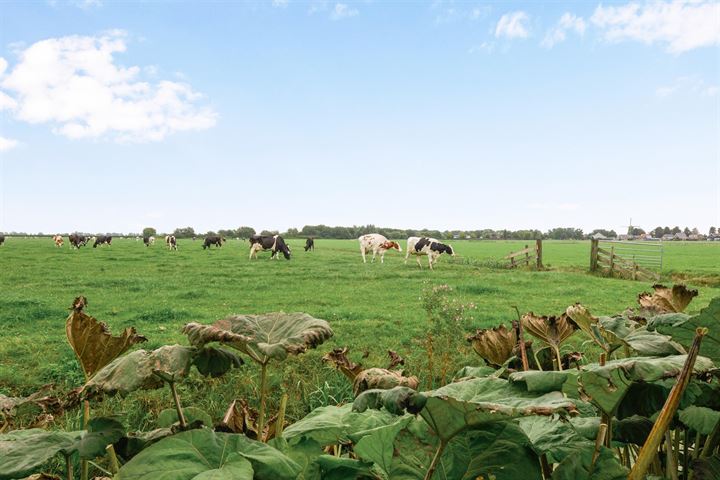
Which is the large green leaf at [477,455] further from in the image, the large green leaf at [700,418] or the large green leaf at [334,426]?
the large green leaf at [700,418]

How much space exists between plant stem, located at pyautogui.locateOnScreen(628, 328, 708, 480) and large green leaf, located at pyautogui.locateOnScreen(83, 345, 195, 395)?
835mm

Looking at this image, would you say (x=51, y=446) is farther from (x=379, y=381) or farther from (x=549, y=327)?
(x=549, y=327)

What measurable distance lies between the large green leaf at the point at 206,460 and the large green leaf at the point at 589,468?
0.49 metres

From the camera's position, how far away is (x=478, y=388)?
895mm

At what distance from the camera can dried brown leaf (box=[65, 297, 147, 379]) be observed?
105 centimetres

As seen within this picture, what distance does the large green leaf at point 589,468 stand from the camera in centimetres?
81

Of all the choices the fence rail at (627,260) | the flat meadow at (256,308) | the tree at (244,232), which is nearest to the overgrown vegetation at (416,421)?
the flat meadow at (256,308)

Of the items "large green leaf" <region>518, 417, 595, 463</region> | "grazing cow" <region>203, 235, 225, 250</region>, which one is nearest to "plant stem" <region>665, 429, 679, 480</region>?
"large green leaf" <region>518, 417, 595, 463</region>

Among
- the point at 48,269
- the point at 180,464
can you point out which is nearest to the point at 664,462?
the point at 180,464

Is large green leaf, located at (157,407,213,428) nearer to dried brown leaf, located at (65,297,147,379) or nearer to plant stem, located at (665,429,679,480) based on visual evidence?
dried brown leaf, located at (65,297,147,379)

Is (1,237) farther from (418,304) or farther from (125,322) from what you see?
(418,304)

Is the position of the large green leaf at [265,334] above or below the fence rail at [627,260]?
above

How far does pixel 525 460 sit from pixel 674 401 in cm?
26

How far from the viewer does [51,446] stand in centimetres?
88
